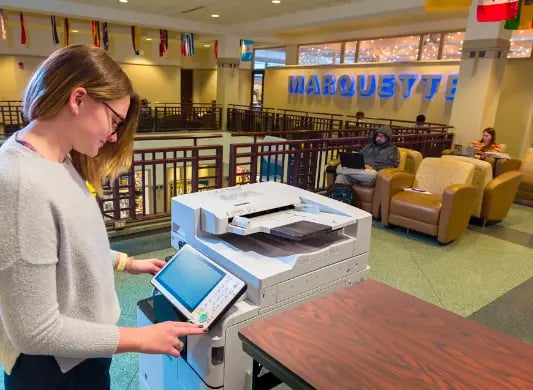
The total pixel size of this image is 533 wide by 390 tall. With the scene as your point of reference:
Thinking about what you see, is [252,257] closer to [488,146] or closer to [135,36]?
[488,146]

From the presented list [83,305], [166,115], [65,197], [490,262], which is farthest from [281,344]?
[166,115]

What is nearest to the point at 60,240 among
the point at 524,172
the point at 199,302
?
the point at 199,302

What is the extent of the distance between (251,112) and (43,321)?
12.0m

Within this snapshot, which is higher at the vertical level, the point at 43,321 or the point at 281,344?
the point at 43,321

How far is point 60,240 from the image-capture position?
0.76 meters

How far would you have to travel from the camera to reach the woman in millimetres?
707

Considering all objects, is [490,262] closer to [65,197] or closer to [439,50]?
[65,197]

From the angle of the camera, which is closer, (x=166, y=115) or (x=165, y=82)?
(x=166, y=115)

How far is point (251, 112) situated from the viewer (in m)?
12.4

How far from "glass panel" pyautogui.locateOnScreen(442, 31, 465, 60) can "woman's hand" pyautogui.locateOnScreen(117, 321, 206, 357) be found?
10.9 metres

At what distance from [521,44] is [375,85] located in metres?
3.73

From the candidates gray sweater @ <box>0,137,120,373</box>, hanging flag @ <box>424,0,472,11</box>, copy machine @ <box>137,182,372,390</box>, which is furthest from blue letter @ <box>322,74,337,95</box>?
gray sweater @ <box>0,137,120,373</box>

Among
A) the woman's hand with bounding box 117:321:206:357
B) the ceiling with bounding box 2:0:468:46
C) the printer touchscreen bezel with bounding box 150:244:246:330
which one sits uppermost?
the ceiling with bounding box 2:0:468:46

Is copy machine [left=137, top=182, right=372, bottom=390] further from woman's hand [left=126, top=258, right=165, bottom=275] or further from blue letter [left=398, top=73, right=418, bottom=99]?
blue letter [left=398, top=73, right=418, bottom=99]
